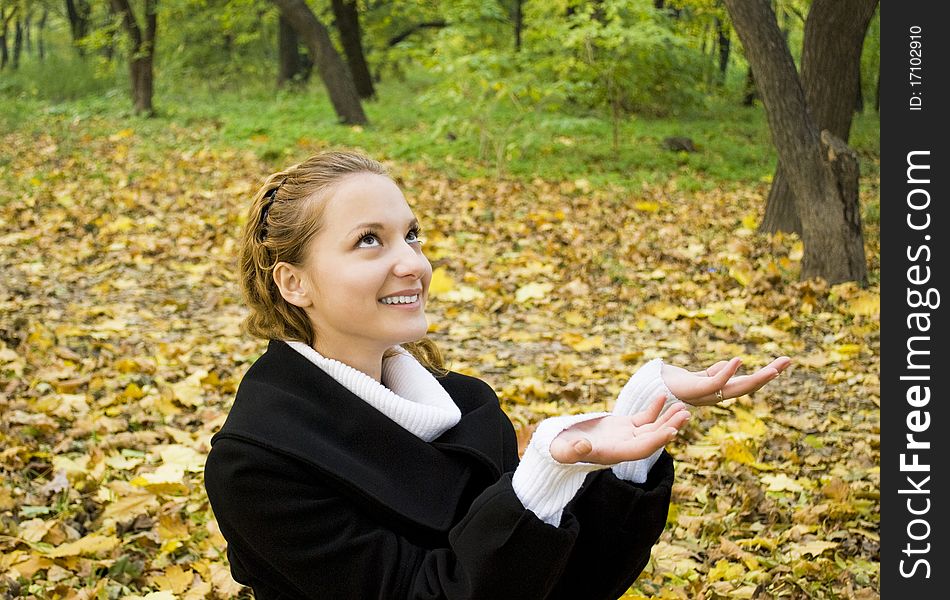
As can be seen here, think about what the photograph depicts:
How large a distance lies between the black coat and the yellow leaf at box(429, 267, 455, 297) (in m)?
5.17

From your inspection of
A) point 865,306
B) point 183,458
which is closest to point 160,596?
point 183,458

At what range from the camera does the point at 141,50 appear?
47.7 ft

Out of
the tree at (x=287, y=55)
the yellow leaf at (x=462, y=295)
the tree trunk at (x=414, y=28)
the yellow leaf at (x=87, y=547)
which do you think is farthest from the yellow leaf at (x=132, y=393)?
the tree trunk at (x=414, y=28)

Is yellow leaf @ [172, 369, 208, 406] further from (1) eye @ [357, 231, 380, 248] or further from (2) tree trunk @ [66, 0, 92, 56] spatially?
(2) tree trunk @ [66, 0, 92, 56]

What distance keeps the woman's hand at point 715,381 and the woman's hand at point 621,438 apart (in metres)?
0.26

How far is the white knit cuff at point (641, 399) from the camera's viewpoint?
171cm

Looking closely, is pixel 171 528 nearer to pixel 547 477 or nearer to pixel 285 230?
pixel 285 230

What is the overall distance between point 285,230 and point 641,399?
748 millimetres

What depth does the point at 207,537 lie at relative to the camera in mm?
3443

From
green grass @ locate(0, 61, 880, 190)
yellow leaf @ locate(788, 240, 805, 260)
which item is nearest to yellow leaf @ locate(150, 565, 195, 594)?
yellow leaf @ locate(788, 240, 805, 260)

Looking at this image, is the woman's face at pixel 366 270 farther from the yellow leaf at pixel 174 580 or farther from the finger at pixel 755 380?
the yellow leaf at pixel 174 580

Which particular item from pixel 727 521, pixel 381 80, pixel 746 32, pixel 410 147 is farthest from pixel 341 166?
pixel 381 80
